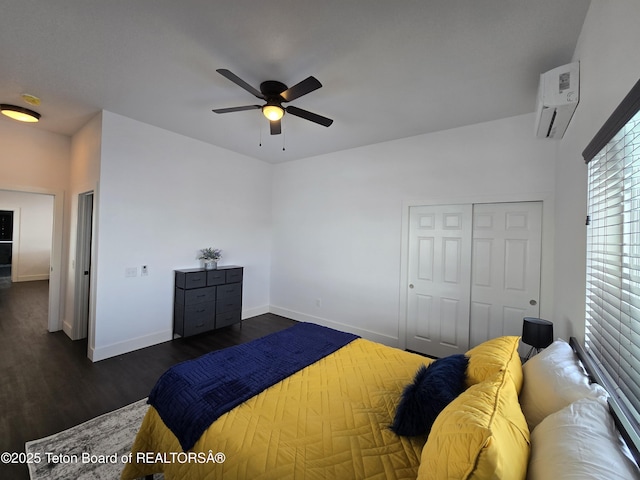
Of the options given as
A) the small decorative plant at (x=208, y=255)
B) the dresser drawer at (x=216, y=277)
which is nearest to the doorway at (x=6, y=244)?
the small decorative plant at (x=208, y=255)

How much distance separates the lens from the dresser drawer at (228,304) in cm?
406

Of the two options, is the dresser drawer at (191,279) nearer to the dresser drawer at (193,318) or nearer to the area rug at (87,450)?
the dresser drawer at (193,318)

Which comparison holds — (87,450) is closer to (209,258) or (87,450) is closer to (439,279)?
(209,258)

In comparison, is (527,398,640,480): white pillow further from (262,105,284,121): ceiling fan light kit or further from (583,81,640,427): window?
(262,105,284,121): ceiling fan light kit

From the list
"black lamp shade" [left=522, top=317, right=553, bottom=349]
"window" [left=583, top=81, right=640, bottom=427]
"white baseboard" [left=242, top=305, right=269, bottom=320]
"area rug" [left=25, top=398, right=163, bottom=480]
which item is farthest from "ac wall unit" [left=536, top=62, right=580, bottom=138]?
"white baseboard" [left=242, top=305, right=269, bottom=320]

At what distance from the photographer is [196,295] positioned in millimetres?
3793

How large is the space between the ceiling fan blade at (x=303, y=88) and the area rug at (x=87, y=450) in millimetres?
2836

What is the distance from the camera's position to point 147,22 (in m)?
1.80

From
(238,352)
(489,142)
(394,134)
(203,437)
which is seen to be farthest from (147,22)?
(489,142)

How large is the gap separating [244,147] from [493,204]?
3.60 m

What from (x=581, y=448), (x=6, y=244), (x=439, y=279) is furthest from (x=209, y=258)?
(x=6, y=244)

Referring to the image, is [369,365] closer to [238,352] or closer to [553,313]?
[238,352]

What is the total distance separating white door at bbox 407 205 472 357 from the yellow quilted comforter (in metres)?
1.76

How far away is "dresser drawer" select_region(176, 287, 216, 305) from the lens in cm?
371
